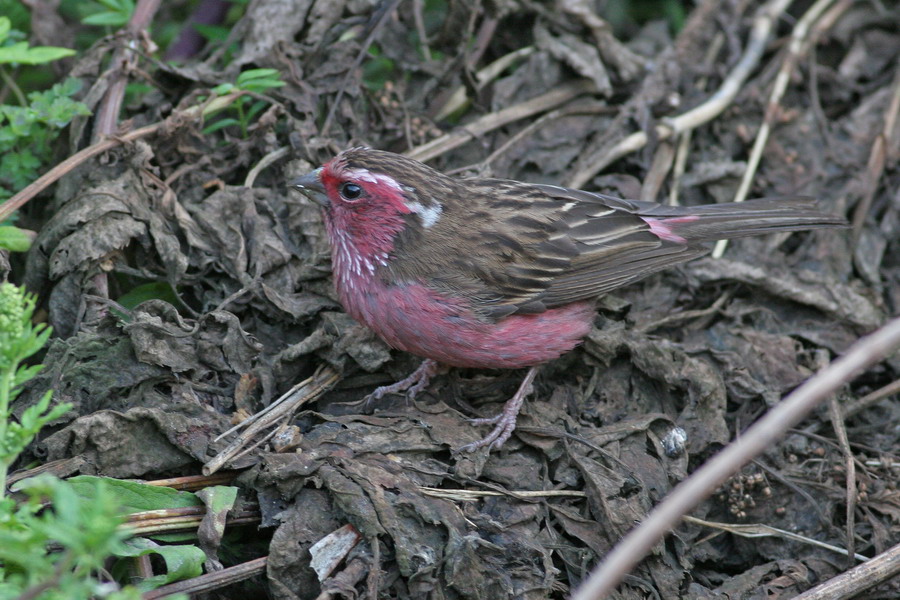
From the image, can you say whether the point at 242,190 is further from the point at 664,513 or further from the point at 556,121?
the point at 664,513

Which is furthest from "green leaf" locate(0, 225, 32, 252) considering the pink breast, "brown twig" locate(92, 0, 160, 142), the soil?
the pink breast

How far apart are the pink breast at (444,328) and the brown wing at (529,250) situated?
0.08m

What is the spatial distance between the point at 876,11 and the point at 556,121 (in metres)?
2.99

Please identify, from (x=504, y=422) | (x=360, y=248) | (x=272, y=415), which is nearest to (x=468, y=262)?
(x=360, y=248)

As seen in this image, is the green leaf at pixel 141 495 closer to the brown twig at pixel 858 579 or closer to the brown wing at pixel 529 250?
the brown wing at pixel 529 250

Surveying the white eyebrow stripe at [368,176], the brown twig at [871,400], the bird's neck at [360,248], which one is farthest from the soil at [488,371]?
the white eyebrow stripe at [368,176]

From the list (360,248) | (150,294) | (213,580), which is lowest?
(213,580)

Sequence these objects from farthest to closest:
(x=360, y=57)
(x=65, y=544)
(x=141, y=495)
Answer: (x=360, y=57) → (x=141, y=495) → (x=65, y=544)

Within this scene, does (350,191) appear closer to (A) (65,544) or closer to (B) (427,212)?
(B) (427,212)

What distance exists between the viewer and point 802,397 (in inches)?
104

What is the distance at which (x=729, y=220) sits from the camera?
5.40m

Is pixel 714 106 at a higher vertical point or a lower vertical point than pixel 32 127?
lower

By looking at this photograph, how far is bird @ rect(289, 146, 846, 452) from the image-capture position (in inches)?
187

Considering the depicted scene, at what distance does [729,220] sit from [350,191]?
92.0 inches
